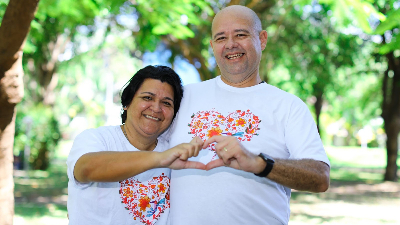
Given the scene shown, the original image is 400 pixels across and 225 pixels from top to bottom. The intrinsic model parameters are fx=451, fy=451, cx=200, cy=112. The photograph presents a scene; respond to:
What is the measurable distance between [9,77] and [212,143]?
7.94 ft

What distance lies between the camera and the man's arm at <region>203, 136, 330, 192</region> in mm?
2297

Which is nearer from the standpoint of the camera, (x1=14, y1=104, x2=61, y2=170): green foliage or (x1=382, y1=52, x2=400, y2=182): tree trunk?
(x1=382, y1=52, x2=400, y2=182): tree trunk

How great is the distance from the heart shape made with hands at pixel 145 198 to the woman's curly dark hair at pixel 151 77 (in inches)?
22.0

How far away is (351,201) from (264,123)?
444 inches

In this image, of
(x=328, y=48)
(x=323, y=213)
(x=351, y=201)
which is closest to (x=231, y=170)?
(x=323, y=213)

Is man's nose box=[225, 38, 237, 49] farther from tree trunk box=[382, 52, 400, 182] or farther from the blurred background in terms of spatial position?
tree trunk box=[382, 52, 400, 182]

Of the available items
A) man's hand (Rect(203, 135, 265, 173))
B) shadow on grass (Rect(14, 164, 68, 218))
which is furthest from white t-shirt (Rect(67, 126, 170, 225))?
shadow on grass (Rect(14, 164, 68, 218))

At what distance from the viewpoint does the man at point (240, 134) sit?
2.80 metres

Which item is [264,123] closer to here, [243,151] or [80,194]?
[243,151]

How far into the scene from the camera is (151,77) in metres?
2.99

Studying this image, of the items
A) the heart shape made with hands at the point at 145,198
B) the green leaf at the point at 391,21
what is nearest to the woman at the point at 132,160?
the heart shape made with hands at the point at 145,198

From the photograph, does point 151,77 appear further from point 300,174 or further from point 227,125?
point 300,174

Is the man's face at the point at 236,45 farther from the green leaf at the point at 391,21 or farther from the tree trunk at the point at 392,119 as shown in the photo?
the tree trunk at the point at 392,119

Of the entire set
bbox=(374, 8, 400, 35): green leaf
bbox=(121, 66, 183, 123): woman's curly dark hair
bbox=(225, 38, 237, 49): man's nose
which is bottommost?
bbox=(121, 66, 183, 123): woman's curly dark hair
